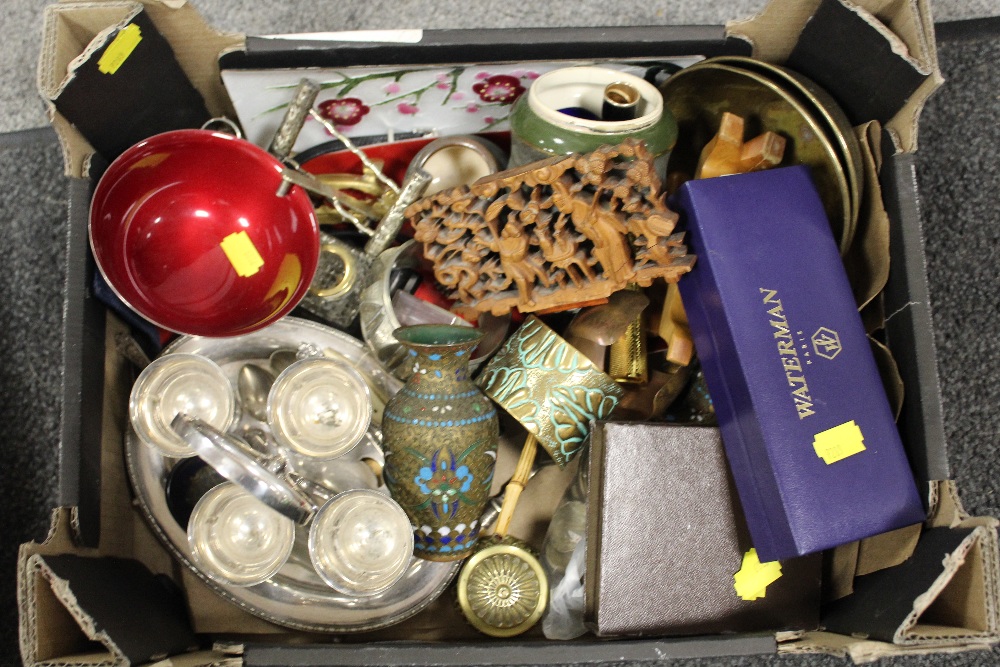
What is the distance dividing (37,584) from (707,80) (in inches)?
A: 34.8

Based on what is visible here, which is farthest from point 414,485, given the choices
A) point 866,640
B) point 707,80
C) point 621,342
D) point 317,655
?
point 707,80

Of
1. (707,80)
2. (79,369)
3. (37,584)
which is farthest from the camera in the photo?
(707,80)

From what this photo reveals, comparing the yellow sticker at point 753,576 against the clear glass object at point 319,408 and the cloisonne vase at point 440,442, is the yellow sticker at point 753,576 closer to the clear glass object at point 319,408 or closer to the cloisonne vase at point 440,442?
the cloisonne vase at point 440,442

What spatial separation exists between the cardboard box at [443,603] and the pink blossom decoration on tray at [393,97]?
25 millimetres

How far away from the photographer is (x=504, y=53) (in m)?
0.93

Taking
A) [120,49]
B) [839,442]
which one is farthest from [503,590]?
[120,49]

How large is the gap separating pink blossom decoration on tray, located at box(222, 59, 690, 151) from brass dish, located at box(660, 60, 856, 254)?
0.23 feet

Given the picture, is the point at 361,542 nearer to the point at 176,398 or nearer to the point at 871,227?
the point at 176,398

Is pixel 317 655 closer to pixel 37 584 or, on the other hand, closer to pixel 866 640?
pixel 37 584

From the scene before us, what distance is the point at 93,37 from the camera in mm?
865

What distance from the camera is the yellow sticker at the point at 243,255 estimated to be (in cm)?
97

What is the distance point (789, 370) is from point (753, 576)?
0.23 m

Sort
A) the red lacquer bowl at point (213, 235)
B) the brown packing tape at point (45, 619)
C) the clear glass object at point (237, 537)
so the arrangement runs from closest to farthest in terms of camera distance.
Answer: the brown packing tape at point (45, 619) → the clear glass object at point (237, 537) → the red lacquer bowl at point (213, 235)

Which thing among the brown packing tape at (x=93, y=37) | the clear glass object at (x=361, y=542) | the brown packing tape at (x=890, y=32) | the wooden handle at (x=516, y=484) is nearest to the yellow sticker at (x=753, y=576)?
the wooden handle at (x=516, y=484)
